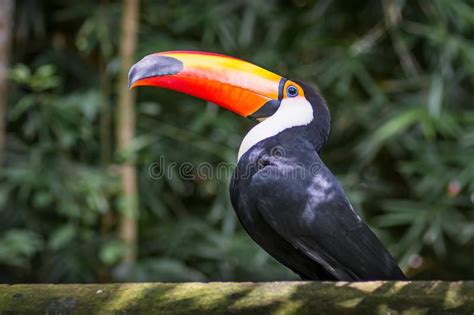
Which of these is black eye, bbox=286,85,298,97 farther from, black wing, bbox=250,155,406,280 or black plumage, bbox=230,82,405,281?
black wing, bbox=250,155,406,280

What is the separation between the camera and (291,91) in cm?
261

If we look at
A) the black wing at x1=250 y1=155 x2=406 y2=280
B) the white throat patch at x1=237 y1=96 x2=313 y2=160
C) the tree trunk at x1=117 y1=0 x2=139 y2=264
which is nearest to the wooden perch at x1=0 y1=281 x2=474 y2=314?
the black wing at x1=250 y1=155 x2=406 y2=280

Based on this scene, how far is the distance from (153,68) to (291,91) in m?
0.46

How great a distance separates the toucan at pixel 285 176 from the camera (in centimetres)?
226

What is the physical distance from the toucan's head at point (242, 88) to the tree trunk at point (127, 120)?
4.93ft

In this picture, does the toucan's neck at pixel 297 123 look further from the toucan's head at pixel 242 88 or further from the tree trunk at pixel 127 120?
the tree trunk at pixel 127 120

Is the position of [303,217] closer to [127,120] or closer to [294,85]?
[294,85]

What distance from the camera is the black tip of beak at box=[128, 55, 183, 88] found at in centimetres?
247

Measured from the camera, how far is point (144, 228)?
4594mm

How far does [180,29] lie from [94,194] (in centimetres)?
121

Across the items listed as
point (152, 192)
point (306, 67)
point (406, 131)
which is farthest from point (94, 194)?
point (406, 131)

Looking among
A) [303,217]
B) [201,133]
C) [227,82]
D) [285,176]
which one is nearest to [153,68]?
[227,82]

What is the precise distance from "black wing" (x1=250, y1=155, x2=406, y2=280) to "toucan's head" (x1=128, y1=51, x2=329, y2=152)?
11.2 inches

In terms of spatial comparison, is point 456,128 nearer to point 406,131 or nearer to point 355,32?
point 406,131
